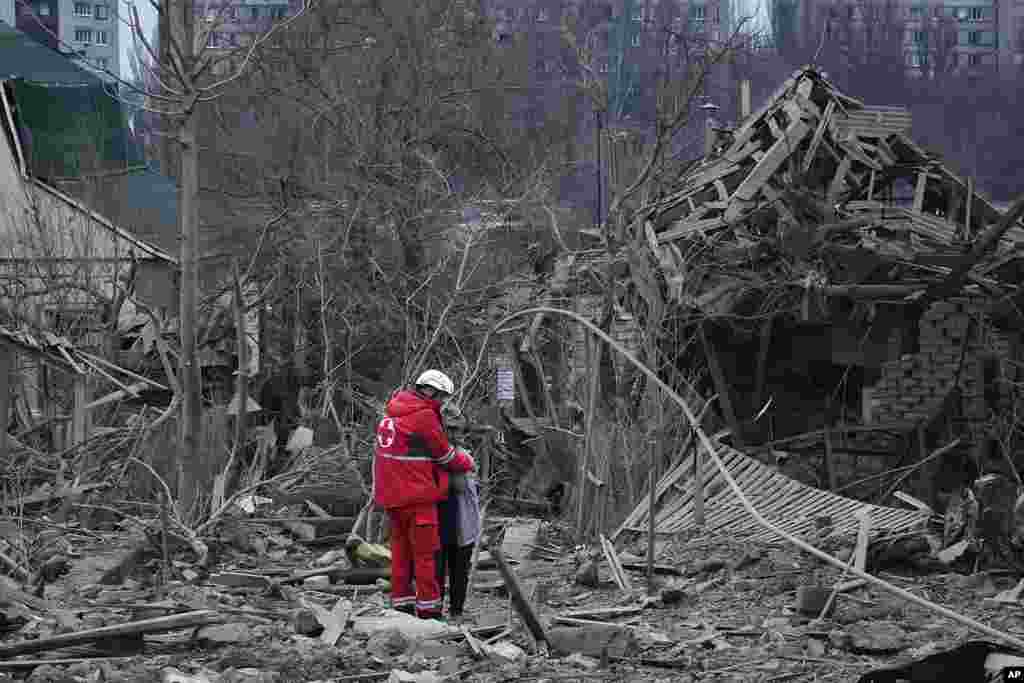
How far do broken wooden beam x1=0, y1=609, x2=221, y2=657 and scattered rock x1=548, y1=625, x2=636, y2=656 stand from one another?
1.98 m

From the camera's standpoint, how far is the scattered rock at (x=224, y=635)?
8953 millimetres

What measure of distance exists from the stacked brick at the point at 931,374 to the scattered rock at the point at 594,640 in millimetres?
12329

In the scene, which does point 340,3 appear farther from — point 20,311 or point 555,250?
point 20,311

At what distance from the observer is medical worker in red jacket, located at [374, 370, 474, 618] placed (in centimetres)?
992

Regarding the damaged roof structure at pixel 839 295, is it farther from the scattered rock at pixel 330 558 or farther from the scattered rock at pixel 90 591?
the scattered rock at pixel 90 591

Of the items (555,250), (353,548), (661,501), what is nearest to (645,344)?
(661,501)

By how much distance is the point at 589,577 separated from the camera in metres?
11.9

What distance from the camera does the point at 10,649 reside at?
8297 millimetres

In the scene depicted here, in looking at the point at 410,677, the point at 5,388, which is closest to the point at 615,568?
the point at 410,677

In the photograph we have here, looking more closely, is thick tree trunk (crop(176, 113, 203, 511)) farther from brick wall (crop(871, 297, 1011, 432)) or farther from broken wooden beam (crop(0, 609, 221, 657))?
brick wall (crop(871, 297, 1011, 432))

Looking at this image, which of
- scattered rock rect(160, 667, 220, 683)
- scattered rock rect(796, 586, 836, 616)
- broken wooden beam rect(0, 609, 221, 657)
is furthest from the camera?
scattered rock rect(796, 586, 836, 616)

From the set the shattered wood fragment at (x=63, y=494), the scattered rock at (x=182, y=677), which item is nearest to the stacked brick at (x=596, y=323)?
the shattered wood fragment at (x=63, y=494)

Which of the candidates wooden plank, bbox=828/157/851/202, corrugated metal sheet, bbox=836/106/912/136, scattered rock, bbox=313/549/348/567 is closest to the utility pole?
scattered rock, bbox=313/549/348/567

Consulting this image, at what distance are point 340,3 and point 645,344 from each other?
692 inches
